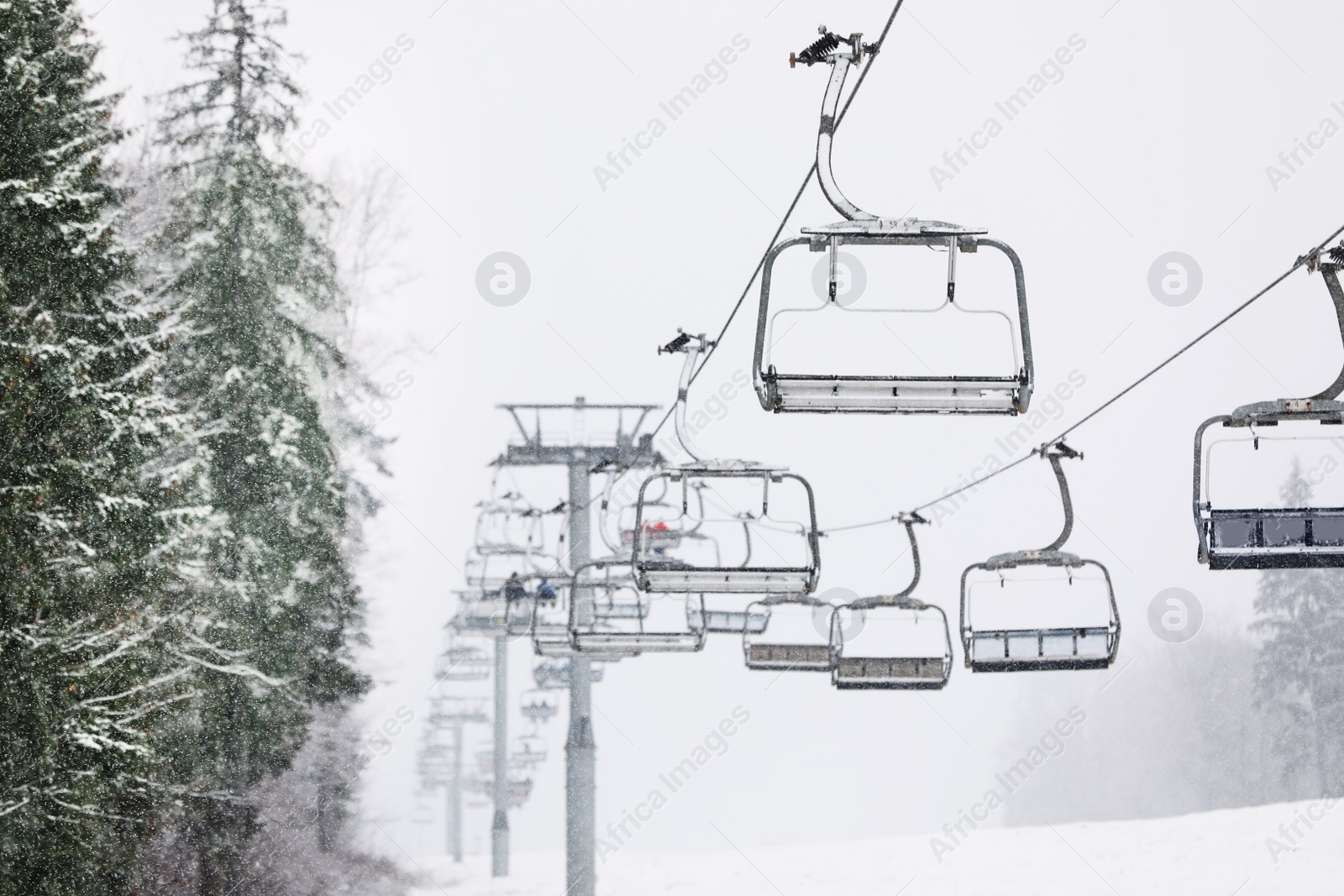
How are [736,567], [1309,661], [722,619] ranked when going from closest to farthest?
[736,567] → [722,619] → [1309,661]

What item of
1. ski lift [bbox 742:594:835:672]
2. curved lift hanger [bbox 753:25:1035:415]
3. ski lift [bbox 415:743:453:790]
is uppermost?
curved lift hanger [bbox 753:25:1035:415]

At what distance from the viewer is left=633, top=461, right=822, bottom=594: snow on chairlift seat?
1041 cm

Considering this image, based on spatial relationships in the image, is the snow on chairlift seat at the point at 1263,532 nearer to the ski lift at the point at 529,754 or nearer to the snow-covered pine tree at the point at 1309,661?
the ski lift at the point at 529,754

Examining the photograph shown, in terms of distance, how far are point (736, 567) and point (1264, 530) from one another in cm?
404

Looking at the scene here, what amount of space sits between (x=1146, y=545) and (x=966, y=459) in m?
11.9

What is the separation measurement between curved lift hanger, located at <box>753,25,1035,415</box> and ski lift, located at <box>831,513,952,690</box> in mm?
5359

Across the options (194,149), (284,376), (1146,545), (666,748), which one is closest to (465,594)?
(284,376)

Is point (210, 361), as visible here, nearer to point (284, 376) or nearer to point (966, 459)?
point (284, 376)

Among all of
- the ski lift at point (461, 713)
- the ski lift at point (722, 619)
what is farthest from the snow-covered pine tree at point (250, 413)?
the ski lift at point (461, 713)

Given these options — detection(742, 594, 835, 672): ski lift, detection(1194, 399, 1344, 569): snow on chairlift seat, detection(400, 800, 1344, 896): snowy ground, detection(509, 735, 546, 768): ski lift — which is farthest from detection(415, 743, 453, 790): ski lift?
detection(1194, 399, 1344, 569): snow on chairlift seat

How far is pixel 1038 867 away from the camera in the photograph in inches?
1405

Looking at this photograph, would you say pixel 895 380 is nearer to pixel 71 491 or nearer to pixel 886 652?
pixel 886 652

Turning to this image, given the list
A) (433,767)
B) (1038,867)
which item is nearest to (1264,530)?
(1038,867)

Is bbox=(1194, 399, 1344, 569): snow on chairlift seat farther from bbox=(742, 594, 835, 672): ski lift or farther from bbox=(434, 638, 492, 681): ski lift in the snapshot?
bbox=(434, 638, 492, 681): ski lift
